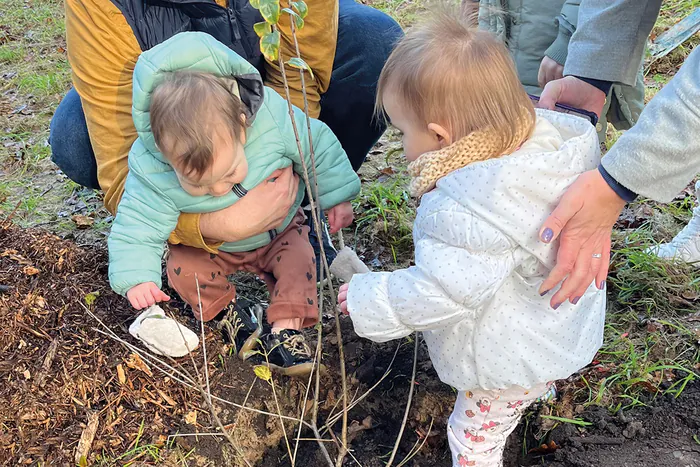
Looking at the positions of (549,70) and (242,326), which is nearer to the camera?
(242,326)

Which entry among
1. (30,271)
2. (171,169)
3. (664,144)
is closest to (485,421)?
(664,144)

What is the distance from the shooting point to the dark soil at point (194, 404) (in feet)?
6.57

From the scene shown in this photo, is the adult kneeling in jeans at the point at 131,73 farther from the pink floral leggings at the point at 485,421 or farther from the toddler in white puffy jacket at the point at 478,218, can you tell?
the pink floral leggings at the point at 485,421

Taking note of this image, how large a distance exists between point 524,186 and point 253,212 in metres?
1.14

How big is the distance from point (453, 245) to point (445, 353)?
0.41 metres

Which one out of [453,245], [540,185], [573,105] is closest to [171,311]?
[453,245]

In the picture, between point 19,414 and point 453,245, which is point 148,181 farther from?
point 453,245

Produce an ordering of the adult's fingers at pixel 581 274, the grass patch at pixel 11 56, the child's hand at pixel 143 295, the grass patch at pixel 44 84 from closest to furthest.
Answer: the adult's fingers at pixel 581 274
the child's hand at pixel 143 295
the grass patch at pixel 44 84
the grass patch at pixel 11 56

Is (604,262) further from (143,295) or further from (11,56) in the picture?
(11,56)

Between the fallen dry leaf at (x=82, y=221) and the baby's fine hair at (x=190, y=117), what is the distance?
5.87 ft

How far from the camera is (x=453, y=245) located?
4.95 feet

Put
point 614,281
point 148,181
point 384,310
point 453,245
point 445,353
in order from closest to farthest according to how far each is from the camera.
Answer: point 453,245 < point 384,310 < point 445,353 < point 148,181 < point 614,281

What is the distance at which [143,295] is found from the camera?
85.7 inches

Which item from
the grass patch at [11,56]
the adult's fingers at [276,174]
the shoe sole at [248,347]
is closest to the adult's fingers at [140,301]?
the shoe sole at [248,347]
